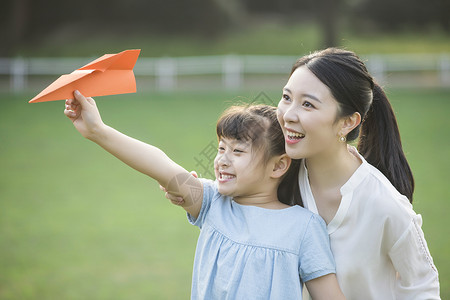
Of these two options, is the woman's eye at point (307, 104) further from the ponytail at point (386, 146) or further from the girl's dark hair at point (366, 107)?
the ponytail at point (386, 146)

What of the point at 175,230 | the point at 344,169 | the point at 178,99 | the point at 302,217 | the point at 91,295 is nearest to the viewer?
the point at 302,217

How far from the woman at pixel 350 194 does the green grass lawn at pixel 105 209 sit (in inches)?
72.5

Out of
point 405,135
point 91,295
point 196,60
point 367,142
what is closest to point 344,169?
point 367,142

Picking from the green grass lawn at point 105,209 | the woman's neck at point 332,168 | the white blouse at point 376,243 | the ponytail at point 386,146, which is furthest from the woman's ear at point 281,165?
the green grass lawn at point 105,209

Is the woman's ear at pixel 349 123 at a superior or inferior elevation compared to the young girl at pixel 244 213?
superior

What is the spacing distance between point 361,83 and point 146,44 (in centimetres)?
2121

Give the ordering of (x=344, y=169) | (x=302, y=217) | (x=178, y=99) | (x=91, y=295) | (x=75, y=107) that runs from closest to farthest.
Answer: (x=75, y=107) < (x=302, y=217) < (x=344, y=169) < (x=91, y=295) < (x=178, y=99)

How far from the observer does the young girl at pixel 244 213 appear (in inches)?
74.6

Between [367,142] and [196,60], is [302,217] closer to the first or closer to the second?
[367,142]

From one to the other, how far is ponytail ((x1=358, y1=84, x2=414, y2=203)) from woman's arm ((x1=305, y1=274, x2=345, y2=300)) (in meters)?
0.55

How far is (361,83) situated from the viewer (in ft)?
6.79

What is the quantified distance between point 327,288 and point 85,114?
3.40 feet

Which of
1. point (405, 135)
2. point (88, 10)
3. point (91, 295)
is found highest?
point (88, 10)

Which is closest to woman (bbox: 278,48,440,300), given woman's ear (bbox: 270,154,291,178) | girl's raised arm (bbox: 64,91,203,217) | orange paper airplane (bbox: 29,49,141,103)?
woman's ear (bbox: 270,154,291,178)
